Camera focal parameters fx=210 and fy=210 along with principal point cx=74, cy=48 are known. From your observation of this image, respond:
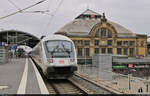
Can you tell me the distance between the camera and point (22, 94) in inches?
355

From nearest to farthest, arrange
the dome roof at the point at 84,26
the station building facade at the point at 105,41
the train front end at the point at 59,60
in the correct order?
the train front end at the point at 59,60
the station building facade at the point at 105,41
the dome roof at the point at 84,26

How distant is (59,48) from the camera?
14055 mm

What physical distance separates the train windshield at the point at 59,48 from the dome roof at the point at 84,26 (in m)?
49.8

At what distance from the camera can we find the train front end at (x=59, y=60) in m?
13.2

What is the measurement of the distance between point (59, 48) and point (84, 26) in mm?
62092

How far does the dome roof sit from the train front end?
50033 millimetres

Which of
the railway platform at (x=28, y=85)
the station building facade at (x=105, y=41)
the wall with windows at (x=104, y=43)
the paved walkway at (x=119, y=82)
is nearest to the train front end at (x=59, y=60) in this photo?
the railway platform at (x=28, y=85)

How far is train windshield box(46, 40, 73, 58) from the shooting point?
13.7m

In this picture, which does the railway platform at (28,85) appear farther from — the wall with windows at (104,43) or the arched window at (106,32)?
the arched window at (106,32)

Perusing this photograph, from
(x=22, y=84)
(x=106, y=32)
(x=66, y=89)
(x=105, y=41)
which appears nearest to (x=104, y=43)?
Answer: (x=105, y=41)

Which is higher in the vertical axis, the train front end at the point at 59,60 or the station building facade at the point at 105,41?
the station building facade at the point at 105,41

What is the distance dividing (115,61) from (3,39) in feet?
135

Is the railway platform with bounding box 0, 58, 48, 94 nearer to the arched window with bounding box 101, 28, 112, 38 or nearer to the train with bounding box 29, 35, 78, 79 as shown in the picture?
the train with bounding box 29, 35, 78, 79

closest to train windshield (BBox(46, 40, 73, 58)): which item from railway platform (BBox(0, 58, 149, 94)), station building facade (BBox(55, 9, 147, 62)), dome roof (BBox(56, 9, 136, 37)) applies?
railway platform (BBox(0, 58, 149, 94))
